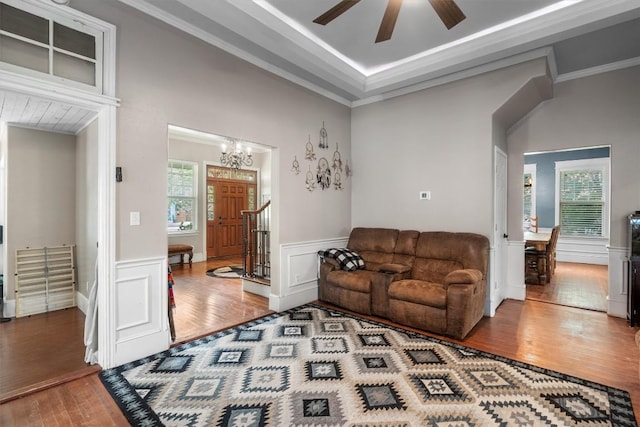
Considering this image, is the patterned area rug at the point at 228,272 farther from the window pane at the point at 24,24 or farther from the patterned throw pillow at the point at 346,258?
the window pane at the point at 24,24

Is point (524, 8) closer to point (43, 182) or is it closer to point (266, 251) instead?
point (266, 251)

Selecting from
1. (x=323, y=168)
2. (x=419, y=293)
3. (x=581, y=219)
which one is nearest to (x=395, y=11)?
(x=323, y=168)

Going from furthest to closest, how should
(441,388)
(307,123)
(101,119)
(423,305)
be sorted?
(307,123)
(423,305)
(101,119)
(441,388)

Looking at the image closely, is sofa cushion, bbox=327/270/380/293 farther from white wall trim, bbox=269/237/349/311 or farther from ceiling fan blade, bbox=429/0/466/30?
ceiling fan blade, bbox=429/0/466/30

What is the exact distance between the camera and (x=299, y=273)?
168 inches

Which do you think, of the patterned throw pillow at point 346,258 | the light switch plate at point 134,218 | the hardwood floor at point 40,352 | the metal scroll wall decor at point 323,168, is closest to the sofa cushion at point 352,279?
the patterned throw pillow at point 346,258

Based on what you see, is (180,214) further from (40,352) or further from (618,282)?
(618,282)

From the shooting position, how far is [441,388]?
2.27 metres

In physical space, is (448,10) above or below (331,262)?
above

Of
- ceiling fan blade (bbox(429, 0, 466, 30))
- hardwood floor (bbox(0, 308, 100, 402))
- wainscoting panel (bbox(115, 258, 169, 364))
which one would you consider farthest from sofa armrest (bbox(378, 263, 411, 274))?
hardwood floor (bbox(0, 308, 100, 402))

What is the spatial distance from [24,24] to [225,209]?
621 centimetres


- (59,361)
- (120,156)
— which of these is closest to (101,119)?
(120,156)

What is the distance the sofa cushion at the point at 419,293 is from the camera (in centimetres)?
321

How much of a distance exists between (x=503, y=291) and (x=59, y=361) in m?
5.22
